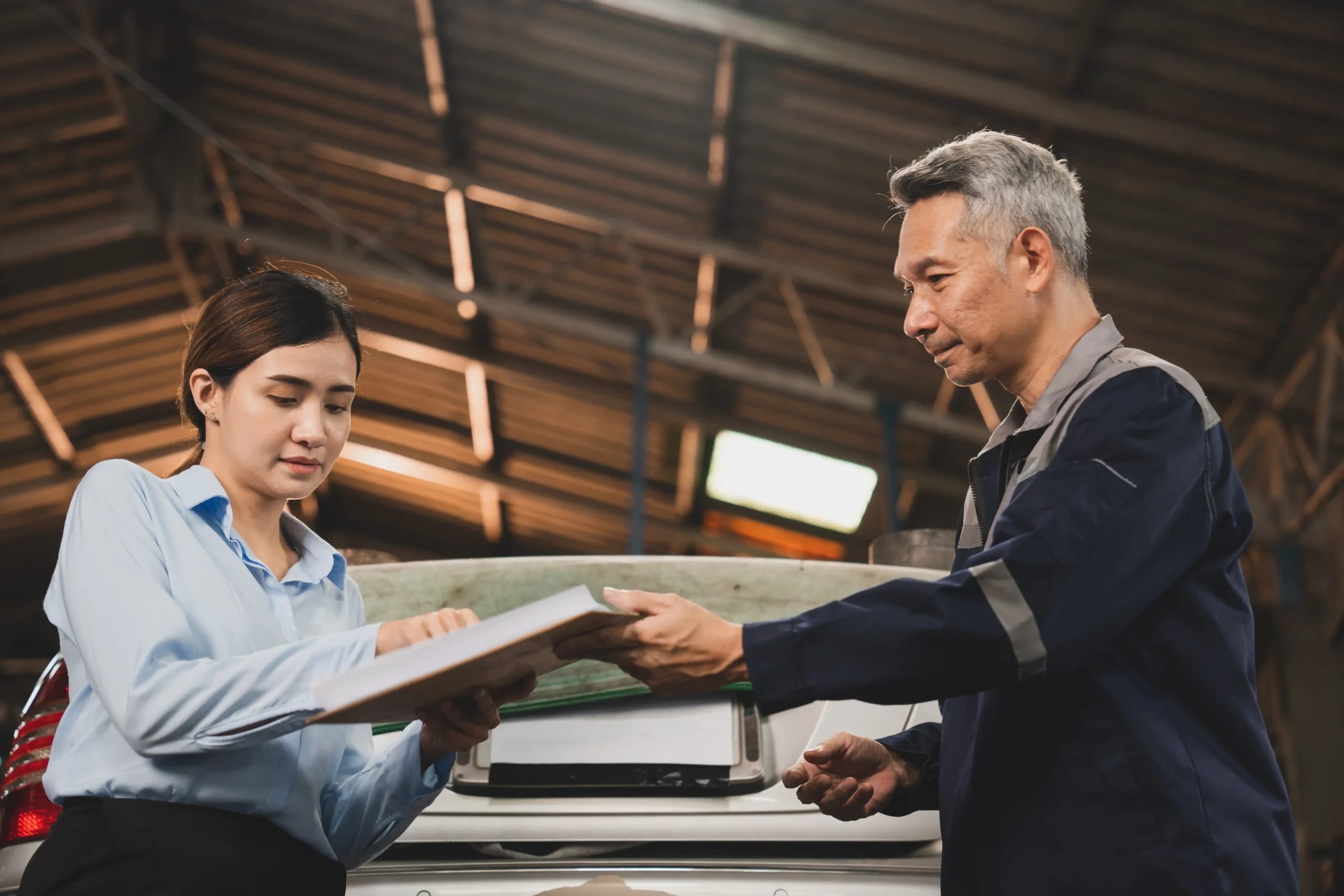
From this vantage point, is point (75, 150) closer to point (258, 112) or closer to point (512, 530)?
point (258, 112)

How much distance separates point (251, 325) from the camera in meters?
1.82

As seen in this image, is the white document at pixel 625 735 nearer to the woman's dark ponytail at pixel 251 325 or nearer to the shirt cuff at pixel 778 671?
the shirt cuff at pixel 778 671

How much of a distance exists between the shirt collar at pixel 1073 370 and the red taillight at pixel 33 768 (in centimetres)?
160

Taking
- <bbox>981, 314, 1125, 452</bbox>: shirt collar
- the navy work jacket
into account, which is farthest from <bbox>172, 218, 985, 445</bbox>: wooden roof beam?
the navy work jacket

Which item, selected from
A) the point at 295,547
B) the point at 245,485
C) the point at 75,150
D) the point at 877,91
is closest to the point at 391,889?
the point at 295,547

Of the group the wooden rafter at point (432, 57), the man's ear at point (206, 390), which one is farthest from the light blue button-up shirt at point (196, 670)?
the wooden rafter at point (432, 57)

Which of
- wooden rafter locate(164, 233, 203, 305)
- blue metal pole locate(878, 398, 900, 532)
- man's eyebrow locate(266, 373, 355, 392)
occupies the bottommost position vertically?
man's eyebrow locate(266, 373, 355, 392)

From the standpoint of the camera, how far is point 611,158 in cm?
885

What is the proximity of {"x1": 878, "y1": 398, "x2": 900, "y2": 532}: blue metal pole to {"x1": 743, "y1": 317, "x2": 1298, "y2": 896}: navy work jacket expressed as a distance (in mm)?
7880

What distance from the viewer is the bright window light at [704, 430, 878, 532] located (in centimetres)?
1123

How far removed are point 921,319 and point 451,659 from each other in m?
0.97

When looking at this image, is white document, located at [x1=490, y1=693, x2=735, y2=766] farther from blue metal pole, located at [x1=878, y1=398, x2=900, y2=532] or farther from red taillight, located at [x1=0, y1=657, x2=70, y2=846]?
blue metal pole, located at [x1=878, y1=398, x2=900, y2=532]

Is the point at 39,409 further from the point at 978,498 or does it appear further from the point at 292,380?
the point at 978,498

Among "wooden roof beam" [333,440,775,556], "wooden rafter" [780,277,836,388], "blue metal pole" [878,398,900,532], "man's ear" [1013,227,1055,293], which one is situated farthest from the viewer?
"wooden roof beam" [333,440,775,556]
